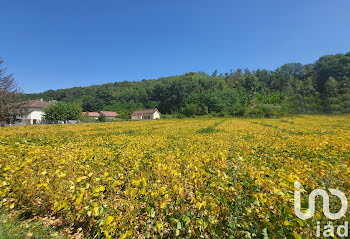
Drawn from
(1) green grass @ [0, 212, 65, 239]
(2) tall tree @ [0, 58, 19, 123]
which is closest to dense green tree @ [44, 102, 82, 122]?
(2) tall tree @ [0, 58, 19, 123]

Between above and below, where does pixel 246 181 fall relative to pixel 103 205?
above

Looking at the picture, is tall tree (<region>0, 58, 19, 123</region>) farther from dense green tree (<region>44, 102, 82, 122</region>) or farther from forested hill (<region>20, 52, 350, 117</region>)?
forested hill (<region>20, 52, 350, 117</region>)

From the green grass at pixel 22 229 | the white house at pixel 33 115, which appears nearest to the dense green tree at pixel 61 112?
the white house at pixel 33 115

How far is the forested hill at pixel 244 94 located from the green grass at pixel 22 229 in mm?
52299

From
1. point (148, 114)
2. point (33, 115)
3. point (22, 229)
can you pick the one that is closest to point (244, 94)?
point (148, 114)

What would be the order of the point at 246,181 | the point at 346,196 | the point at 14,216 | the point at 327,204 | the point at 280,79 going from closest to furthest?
1. the point at 327,204
2. the point at 346,196
3. the point at 246,181
4. the point at 14,216
5. the point at 280,79

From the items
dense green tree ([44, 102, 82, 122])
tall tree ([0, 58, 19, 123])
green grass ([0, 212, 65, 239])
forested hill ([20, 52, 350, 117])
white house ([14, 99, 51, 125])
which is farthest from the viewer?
forested hill ([20, 52, 350, 117])

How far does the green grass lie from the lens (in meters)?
2.30

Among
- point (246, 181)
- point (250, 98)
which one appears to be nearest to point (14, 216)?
point (246, 181)

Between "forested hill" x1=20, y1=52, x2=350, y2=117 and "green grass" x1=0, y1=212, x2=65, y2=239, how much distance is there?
172 feet

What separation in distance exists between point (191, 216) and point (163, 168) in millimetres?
882

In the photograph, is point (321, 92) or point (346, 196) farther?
point (321, 92)

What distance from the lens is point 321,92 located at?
226ft

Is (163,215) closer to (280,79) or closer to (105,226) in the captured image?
(105,226)
